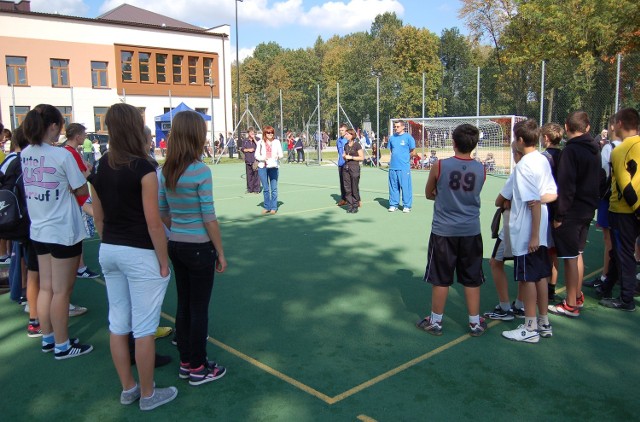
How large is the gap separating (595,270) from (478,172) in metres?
3.19

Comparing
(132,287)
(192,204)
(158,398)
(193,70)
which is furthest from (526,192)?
(193,70)

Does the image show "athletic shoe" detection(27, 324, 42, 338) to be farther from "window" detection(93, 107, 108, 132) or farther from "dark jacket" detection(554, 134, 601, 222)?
"window" detection(93, 107, 108, 132)

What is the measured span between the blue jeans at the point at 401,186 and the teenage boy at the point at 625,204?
6.13 m

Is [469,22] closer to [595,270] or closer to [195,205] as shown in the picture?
[595,270]

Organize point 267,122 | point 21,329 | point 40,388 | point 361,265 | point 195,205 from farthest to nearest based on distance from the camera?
point 267,122 < point 361,265 < point 21,329 < point 40,388 < point 195,205

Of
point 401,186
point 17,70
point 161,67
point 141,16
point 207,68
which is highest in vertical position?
point 141,16

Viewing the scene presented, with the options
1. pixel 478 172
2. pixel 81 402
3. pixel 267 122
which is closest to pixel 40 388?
pixel 81 402

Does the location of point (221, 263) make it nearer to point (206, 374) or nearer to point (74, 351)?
point (206, 374)

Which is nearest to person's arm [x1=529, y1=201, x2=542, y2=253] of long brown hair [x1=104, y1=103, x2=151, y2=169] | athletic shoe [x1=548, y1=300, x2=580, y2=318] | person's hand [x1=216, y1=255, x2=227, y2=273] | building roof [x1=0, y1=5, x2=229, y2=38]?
athletic shoe [x1=548, y1=300, x2=580, y2=318]

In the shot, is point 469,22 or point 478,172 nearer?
point 478,172

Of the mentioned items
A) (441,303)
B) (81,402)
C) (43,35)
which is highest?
(43,35)

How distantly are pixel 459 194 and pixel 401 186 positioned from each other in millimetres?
7100

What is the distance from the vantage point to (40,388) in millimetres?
3803

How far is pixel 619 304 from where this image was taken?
524cm
